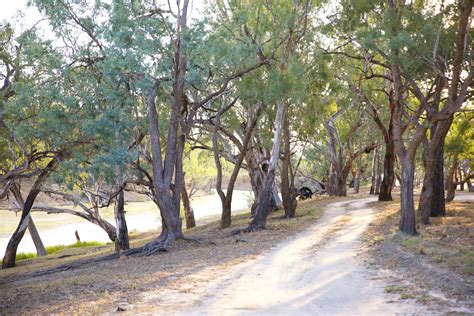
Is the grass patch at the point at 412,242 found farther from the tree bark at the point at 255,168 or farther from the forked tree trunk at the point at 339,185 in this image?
the forked tree trunk at the point at 339,185

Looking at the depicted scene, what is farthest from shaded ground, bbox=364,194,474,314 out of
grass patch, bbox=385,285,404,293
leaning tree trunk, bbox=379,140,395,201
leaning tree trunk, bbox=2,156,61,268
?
leaning tree trunk, bbox=2,156,61,268

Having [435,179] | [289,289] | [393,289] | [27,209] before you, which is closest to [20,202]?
[27,209]

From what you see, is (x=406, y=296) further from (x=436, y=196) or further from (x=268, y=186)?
(x=436, y=196)

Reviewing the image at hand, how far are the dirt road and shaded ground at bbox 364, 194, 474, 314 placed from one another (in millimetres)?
357

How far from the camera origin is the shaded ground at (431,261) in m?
8.09

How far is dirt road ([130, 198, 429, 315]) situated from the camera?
7871 millimetres

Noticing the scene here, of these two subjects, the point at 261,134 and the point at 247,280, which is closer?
the point at 247,280

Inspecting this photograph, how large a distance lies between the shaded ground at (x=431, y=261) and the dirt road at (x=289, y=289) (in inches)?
14.1

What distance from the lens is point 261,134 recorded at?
26734 mm

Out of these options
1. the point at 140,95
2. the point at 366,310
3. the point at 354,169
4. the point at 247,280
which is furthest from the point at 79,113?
the point at 354,169

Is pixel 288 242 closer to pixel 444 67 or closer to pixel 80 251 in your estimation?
pixel 444 67

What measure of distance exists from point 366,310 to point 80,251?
833 inches

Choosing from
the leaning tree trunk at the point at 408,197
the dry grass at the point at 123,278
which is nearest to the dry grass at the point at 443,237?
the leaning tree trunk at the point at 408,197

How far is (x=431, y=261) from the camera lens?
1129 centimetres
